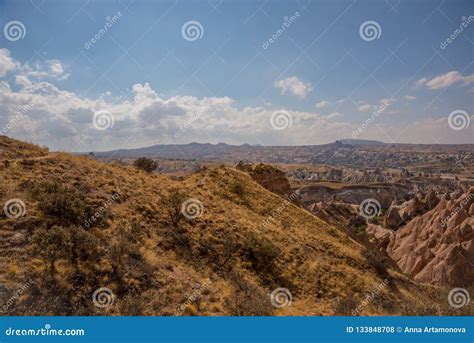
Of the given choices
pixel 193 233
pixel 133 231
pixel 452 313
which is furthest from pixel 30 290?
pixel 452 313

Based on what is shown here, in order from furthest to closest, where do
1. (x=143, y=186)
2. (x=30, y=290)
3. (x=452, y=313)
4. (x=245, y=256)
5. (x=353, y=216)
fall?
1. (x=353, y=216)
2. (x=143, y=186)
3. (x=245, y=256)
4. (x=452, y=313)
5. (x=30, y=290)

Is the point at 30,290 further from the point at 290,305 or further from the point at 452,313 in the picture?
the point at 452,313

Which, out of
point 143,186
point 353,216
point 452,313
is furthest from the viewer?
point 353,216

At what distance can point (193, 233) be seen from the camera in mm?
14633

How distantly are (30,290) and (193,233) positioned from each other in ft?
21.9
